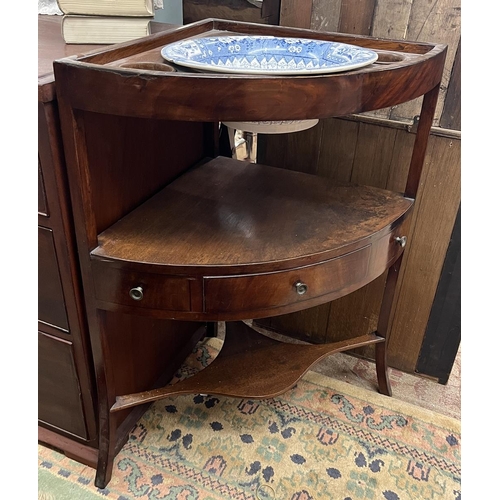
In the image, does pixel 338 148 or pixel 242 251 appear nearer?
pixel 242 251

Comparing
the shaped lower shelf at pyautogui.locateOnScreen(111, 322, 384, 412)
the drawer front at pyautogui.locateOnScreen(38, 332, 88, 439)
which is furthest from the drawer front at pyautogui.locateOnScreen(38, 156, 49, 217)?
the shaped lower shelf at pyautogui.locateOnScreen(111, 322, 384, 412)

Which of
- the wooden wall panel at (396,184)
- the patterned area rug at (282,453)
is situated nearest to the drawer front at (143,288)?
the patterned area rug at (282,453)

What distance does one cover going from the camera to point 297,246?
87 centimetres

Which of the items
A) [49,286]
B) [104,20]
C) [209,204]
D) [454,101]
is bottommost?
[49,286]

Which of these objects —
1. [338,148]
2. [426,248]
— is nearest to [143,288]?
[338,148]

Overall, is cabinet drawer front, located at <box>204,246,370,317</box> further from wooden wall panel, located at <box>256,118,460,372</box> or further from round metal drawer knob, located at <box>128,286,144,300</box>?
wooden wall panel, located at <box>256,118,460,372</box>

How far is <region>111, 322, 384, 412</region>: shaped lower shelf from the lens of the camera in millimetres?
1086

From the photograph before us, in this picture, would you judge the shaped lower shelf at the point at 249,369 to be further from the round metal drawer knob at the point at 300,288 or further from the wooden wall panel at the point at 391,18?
the wooden wall panel at the point at 391,18

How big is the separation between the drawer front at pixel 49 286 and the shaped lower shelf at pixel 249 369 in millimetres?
215

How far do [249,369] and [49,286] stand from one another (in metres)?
0.49

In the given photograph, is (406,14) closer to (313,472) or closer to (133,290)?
(133,290)

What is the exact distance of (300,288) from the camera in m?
0.87

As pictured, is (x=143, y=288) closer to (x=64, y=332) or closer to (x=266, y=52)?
(x=64, y=332)

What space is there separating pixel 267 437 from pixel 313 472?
137 millimetres
